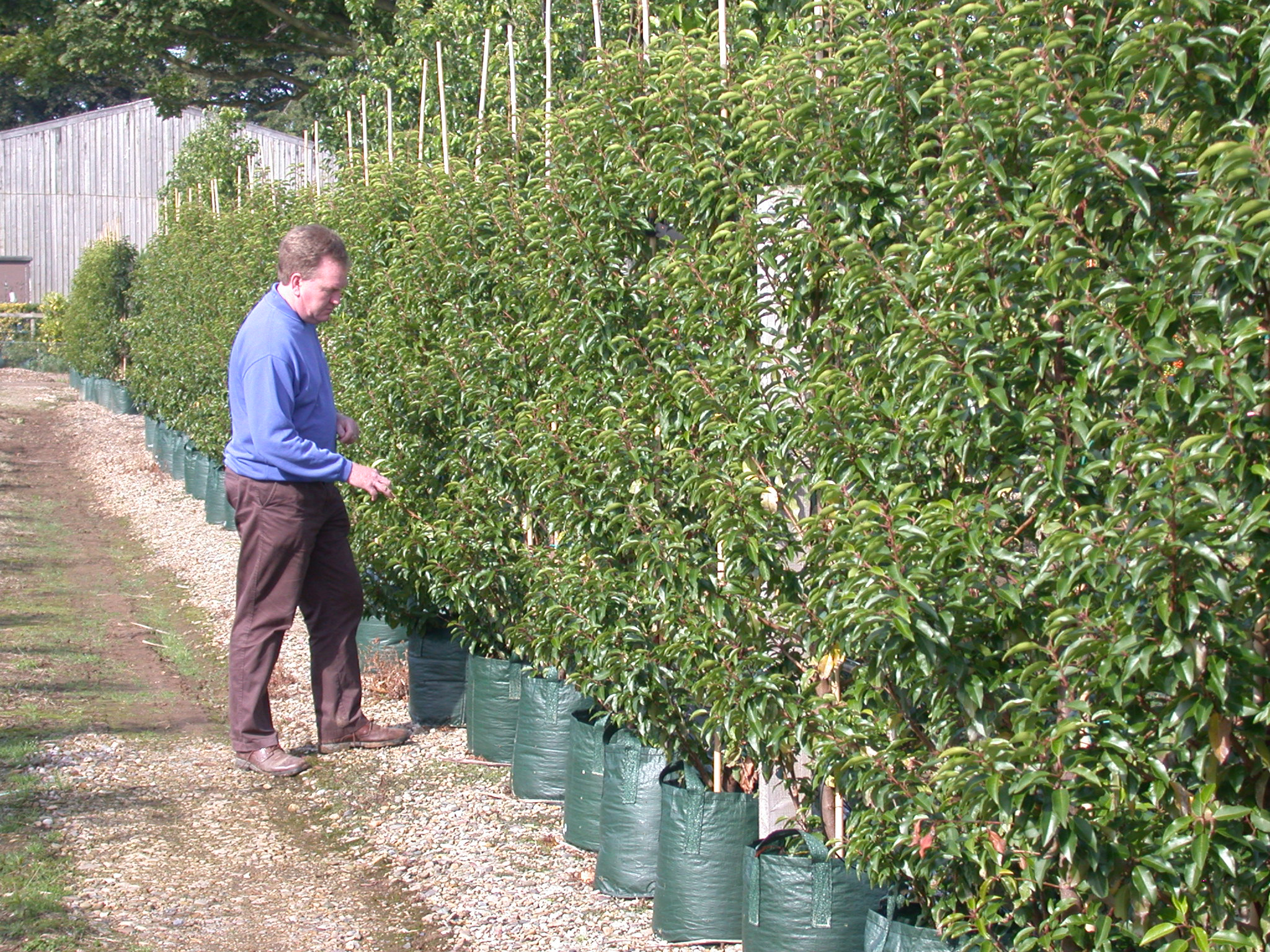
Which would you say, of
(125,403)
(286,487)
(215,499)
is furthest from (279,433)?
(125,403)

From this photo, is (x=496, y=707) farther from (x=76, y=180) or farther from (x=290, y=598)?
(x=76, y=180)

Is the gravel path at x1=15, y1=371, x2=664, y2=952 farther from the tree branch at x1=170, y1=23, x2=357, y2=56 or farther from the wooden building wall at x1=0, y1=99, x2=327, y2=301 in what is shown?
the wooden building wall at x1=0, y1=99, x2=327, y2=301

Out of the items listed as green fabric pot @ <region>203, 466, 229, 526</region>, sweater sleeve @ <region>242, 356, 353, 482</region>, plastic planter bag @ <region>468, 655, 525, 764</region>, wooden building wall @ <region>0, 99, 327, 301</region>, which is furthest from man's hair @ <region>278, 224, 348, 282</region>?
wooden building wall @ <region>0, 99, 327, 301</region>

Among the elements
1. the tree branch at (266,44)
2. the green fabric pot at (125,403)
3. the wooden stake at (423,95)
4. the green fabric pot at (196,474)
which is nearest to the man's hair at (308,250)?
the wooden stake at (423,95)

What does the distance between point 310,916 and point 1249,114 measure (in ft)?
11.8

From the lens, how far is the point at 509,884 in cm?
450

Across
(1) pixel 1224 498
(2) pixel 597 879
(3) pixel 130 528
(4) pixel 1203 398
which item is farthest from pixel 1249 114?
(3) pixel 130 528

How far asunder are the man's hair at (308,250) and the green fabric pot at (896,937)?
3509 millimetres

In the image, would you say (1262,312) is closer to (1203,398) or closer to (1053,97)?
(1203,398)

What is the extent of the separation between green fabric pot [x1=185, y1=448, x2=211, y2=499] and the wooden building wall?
25.3 metres

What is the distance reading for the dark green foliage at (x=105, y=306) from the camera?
23.3 m

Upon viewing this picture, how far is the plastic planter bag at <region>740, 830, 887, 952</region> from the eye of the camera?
344 cm

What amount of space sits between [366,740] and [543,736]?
113cm

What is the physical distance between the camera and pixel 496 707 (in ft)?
18.6
